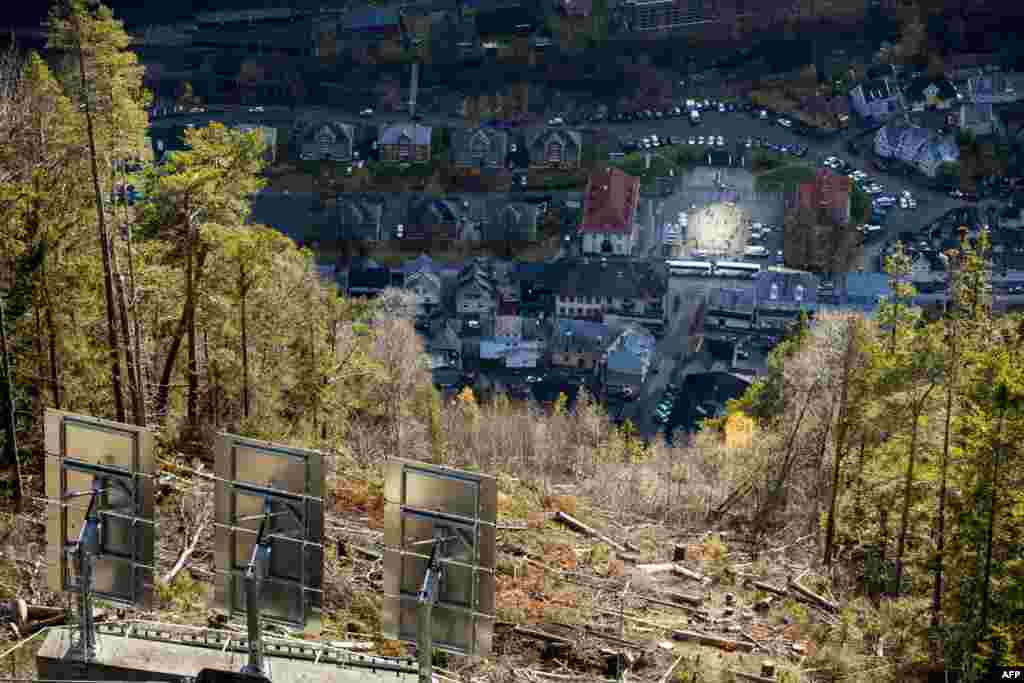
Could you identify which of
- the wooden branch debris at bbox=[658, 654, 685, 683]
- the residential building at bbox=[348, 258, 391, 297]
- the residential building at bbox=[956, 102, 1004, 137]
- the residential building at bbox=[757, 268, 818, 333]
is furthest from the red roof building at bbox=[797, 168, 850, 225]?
the wooden branch debris at bbox=[658, 654, 685, 683]

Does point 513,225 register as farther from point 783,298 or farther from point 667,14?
point 667,14

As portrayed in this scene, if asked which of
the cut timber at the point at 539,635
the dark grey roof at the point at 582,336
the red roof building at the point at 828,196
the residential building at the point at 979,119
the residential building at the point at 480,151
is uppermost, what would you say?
the residential building at the point at 979,119

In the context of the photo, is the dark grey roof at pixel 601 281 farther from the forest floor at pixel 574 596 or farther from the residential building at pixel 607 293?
the forest floor at pixel 574 596

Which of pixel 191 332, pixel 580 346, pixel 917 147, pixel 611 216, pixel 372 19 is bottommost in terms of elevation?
pixel 580 346

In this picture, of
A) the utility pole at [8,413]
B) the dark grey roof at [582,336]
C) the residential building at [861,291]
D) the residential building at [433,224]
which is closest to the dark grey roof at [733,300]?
the residential building at [861,291]

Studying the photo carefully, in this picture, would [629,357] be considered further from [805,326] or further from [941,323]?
[941,323]

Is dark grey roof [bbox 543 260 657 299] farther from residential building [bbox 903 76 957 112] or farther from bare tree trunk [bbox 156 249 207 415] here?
bare tree trunk [bbox 156 249 207 415]

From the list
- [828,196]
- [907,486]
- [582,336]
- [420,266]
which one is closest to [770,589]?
[907,486]
